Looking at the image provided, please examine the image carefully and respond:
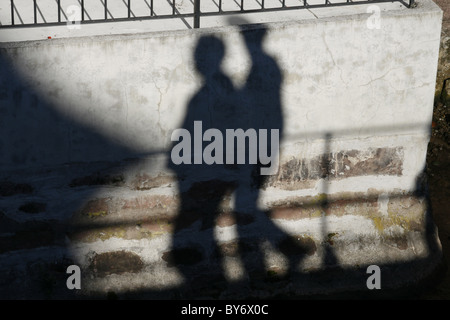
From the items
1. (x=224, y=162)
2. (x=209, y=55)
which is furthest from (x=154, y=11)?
(x=224, y=162)

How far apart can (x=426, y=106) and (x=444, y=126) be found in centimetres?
248

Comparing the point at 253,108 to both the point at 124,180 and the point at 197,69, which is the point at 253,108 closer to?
the point at 197,69

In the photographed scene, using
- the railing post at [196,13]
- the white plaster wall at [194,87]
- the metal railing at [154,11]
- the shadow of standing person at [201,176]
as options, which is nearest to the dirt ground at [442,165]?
the white plaster wall at [194,87]

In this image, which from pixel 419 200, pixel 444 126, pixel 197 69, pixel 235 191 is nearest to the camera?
pixel 197 69

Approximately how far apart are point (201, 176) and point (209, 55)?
869 mm

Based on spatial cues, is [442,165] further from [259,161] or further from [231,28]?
[231,28]

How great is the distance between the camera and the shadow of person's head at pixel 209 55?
219 inches

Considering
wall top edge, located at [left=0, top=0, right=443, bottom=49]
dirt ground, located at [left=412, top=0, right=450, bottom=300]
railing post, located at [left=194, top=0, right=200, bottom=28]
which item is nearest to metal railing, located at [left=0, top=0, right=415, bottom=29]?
railing post, located at [left=194, top=0, right=200, bottom=28]

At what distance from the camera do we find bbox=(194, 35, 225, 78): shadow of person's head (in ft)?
18.3

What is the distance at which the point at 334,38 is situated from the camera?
18.9 feet

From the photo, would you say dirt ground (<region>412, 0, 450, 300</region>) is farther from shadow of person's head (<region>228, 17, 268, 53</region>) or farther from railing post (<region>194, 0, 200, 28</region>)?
railing post (<region>194, 0, 200, 28</region>)

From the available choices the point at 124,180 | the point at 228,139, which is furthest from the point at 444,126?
the point at 124,180

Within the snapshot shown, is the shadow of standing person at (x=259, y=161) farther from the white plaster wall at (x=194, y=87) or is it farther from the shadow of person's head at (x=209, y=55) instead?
the shadow of person's head at (x=209, y=55)

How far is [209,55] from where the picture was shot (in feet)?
18.4
